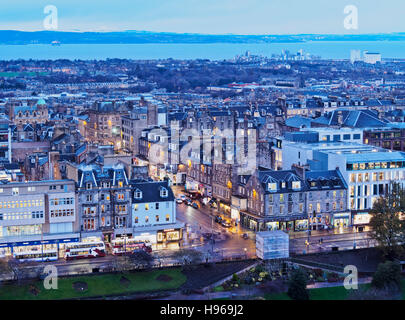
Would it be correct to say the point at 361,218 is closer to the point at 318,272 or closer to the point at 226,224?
the point at 226,224

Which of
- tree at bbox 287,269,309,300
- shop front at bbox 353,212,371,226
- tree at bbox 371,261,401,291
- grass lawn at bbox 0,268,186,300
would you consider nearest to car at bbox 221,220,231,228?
shop front at bbox 353,212,371,226

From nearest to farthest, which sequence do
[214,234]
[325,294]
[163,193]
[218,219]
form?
[325,294] < [163,193] < [214,234] < [218,219]

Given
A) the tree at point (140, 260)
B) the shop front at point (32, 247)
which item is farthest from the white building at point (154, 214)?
the tree at point (140, 260)

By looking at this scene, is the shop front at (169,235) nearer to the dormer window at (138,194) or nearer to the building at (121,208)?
the building at (121,208)

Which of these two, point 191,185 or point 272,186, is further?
point 191,185

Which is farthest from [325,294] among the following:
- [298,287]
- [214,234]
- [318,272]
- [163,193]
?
[163,193]

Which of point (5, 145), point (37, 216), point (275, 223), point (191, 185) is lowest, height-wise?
point (275, 223)

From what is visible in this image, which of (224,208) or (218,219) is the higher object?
(224,208)
